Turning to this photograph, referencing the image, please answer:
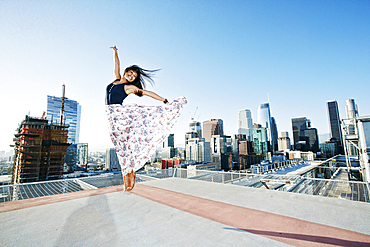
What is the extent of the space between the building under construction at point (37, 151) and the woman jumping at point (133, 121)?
195 ft

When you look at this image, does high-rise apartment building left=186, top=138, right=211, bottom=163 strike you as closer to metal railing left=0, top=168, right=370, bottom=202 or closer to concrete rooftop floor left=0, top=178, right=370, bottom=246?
metal railing left=0, top=168, right=370, bottom=202

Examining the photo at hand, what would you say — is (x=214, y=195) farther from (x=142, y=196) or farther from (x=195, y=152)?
(x=195, y=152)

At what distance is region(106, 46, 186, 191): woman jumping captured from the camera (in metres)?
3.51

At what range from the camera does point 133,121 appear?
370 cm

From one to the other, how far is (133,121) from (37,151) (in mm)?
60157

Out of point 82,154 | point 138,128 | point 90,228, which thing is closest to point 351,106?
point 138,128

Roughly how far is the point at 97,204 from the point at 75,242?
5.47 ft

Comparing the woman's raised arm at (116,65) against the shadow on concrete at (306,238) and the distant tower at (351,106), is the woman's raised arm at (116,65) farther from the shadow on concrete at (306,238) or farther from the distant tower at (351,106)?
the distant tower at (351,106)

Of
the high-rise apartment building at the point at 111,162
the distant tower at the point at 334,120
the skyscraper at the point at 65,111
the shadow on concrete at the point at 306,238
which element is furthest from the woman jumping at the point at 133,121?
Result: the distant tower at the point at 334,120

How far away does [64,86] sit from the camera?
9544 cm

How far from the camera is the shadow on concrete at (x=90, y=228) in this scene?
2059 mm

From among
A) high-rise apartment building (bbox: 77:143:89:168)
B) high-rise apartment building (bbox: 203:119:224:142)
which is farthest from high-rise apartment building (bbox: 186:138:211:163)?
high-rise apartment building (bbox: 77:143:89:168)

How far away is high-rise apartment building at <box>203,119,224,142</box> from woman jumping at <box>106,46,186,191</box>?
179 m

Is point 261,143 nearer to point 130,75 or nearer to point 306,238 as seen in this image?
point 306,238
